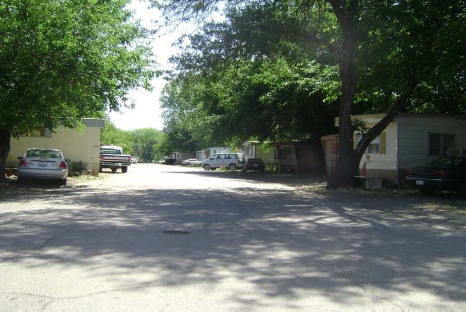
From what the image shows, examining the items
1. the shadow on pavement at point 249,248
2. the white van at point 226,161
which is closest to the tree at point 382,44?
the shadow on pavement at point 249,248

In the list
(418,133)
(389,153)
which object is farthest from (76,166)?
(418,133)

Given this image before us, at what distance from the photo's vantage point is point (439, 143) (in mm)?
20281

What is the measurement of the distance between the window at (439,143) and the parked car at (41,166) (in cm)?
1610

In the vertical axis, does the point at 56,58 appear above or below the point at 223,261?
above

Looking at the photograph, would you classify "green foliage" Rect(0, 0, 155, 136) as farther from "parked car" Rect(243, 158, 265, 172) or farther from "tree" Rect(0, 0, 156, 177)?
"parked car" Rect(243, 158, 265, 172)

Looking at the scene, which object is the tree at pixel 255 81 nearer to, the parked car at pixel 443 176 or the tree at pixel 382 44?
the tree at pixel 382 44

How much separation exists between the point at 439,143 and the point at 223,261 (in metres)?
17.3

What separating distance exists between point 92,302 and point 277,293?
1959 millimetres

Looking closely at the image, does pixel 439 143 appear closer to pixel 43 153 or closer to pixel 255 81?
pixel 255 81

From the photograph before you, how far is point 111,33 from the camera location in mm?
15672

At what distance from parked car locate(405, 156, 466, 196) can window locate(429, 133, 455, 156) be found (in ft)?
14.4

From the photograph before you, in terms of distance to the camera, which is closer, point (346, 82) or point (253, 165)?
point (346, 82)

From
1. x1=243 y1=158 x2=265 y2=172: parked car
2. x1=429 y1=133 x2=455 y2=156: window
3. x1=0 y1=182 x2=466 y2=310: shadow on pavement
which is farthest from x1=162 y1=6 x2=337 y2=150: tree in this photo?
x1=0 y1=182 x2=466 y2=310: shadow on pavement

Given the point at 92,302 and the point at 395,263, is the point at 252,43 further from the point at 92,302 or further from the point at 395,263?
the point at 92,302
